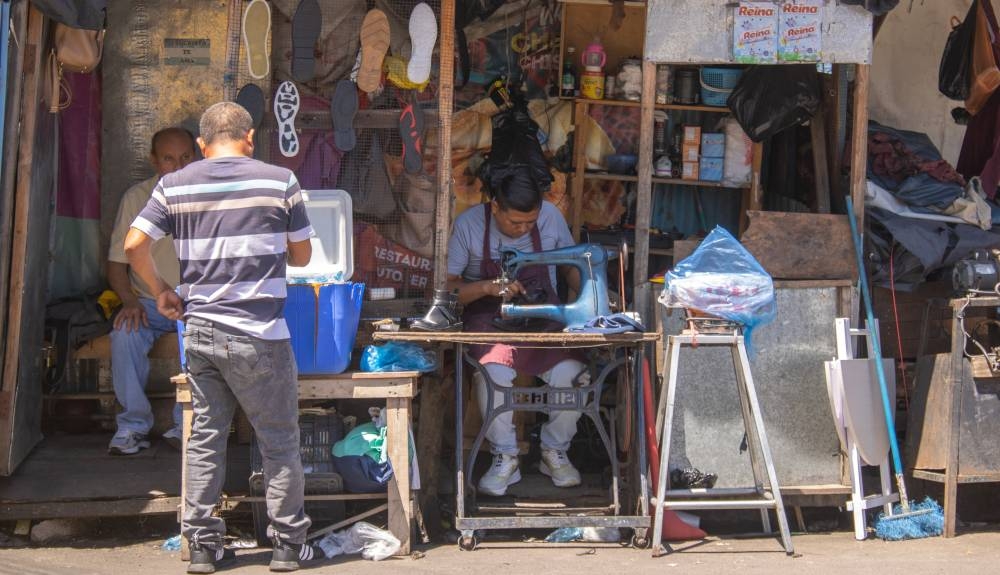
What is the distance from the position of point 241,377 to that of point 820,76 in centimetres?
385

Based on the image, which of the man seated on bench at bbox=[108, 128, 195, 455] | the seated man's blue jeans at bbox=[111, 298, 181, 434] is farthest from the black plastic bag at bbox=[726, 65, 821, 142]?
the seated man's blue jeans at bbox=[111, 298, 181, 434]

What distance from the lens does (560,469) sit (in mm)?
5785

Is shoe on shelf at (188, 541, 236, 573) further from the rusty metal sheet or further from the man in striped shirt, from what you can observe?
the rusty metal sheet

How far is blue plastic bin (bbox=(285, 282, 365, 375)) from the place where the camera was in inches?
202

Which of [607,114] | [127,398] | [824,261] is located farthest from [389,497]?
[607,114]

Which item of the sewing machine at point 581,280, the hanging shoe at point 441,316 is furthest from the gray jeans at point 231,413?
the sewing machine at point 581,280

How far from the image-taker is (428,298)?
19.9ft

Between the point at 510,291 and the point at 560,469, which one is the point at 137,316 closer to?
the point at 510,291

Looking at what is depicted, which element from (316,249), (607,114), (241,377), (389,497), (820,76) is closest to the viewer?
(241,377)

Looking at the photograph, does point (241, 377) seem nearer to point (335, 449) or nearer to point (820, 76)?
point (335, 449)

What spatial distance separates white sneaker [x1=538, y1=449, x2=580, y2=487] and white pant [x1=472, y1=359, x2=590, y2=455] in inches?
1.6

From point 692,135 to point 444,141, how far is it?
211cm

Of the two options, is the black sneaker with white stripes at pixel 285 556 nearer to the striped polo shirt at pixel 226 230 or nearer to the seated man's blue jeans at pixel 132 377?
the striped polo shirt at pixel 226 230

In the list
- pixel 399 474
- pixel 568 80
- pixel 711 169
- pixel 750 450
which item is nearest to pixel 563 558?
pixel 399 474
